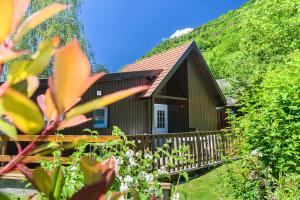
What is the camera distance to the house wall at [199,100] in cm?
1944

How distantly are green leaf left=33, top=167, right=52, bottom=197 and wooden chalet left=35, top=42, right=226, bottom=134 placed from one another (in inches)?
555

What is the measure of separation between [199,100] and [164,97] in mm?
2824

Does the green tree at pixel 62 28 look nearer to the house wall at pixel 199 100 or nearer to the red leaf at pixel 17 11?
the house wall at pixel 199 100

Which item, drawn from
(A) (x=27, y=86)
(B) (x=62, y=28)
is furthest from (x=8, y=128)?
(B) (x=62, y=28)

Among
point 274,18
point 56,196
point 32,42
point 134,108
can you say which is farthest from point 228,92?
point 56,196

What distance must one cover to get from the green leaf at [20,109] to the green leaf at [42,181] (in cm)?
15

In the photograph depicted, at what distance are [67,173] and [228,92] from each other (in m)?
34.8

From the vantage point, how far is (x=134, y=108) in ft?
54.7

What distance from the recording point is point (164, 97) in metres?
18.0

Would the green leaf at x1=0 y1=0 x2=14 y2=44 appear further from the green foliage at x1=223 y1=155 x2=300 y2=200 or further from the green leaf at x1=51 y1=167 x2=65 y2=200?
the green foliage at x1=223 y1=155 x2=300 y2=200

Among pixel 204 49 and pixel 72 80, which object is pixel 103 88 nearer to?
pixel 72 80

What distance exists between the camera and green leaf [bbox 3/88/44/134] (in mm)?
397

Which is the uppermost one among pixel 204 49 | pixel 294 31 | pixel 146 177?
pixel 204 49

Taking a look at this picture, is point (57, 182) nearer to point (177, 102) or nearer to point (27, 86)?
point (27, 86)
